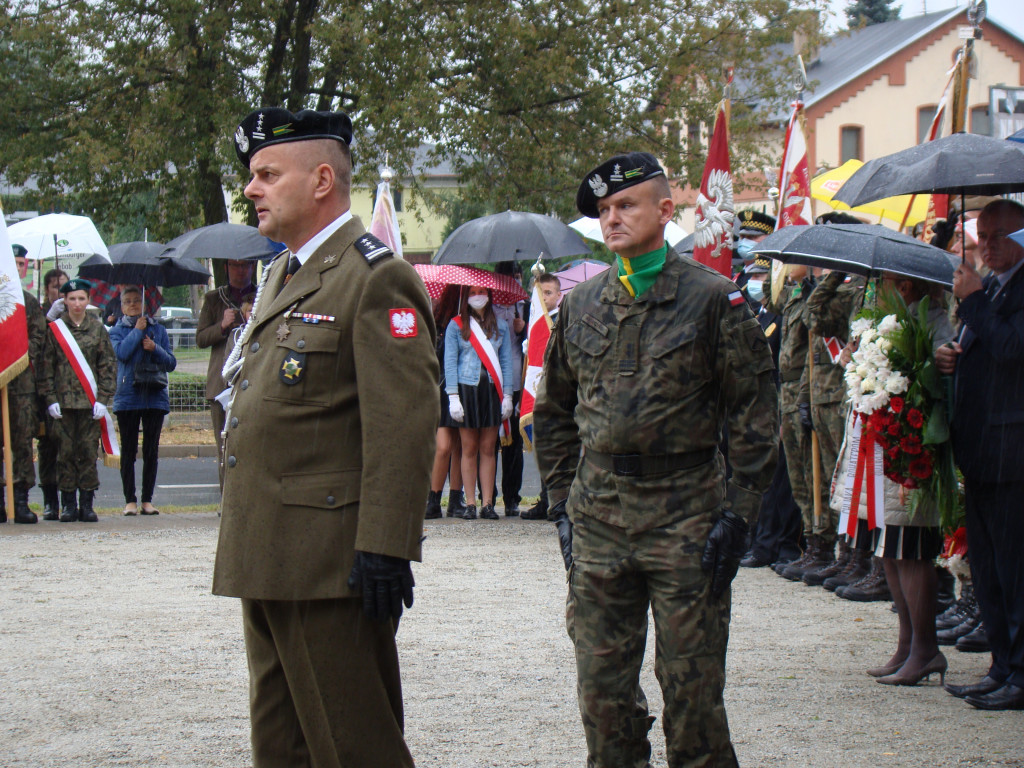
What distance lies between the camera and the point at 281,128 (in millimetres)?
3406

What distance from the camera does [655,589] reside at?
376 centimetres

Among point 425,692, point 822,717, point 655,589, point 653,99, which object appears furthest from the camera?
point 653,99

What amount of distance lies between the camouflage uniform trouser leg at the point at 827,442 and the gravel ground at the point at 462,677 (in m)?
0.49

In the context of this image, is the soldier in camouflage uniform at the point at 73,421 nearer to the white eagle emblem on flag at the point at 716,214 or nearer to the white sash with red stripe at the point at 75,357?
the white sash with red stripe at the point at 75,357

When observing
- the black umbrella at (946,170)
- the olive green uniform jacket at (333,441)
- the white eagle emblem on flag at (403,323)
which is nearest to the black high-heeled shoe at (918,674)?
the black umbrella at (946,170)

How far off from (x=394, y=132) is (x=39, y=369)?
885 centimetres

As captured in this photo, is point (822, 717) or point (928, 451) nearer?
point (822, 717)

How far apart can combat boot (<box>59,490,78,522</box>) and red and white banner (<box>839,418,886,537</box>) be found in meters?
7.26

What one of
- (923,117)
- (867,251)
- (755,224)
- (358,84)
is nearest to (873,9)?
(923,117)

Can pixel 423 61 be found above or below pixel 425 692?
above

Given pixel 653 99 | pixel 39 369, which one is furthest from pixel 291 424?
pixel 653 99

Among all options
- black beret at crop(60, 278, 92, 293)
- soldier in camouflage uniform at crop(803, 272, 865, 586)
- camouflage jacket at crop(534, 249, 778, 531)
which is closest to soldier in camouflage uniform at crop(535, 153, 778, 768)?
camouflage jacket at crop(534, 249, 778, 531)

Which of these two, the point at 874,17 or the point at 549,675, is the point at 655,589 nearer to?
the point at 549,675

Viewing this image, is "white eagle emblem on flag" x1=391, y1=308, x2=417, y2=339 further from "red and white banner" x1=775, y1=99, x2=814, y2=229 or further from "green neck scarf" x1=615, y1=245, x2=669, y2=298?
"red and white banner" x1=775, y1=99, x2=814, y2=229
